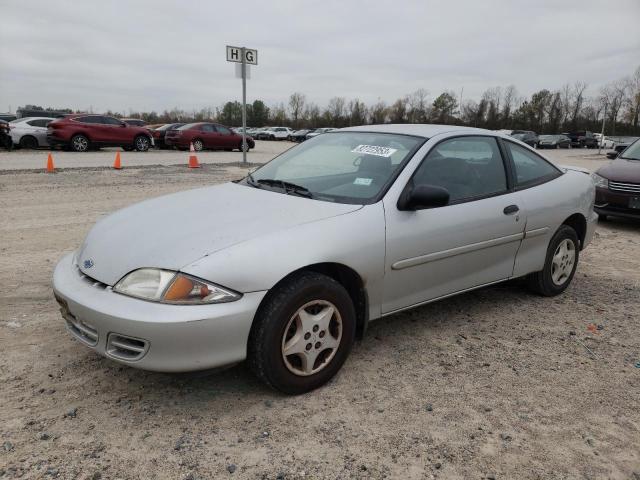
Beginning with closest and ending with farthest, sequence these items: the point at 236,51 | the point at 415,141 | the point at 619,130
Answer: the point at 415,141
the point at 236,51
the point at 619,130

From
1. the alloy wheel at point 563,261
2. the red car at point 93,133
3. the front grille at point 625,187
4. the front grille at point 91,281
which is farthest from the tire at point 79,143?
the alloy wheel at point 563,261

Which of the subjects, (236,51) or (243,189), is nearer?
(243,189)

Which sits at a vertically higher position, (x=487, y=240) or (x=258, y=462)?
(x=487, y=240)

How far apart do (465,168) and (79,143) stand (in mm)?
19101

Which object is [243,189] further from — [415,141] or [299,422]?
[299,422]

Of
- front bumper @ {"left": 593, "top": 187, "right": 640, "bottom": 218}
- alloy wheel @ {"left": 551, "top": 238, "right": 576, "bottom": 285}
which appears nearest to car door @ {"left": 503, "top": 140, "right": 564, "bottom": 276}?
alloy wheel @ {"left": 551, "top": 238, "right": 576, "bottom": 285}

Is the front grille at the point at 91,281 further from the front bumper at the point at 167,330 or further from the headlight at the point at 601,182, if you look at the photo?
the headlight at the point at 601,182

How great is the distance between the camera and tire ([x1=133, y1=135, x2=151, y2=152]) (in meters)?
21.4

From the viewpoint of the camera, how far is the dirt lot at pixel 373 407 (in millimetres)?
2389

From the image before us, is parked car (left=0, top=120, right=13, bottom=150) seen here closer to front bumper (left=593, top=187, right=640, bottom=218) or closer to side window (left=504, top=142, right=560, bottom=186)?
front bumper (left=593, top=187, right=640, bottom=218)

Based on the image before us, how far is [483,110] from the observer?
73250 millimetres

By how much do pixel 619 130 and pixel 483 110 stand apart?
56.4 ft

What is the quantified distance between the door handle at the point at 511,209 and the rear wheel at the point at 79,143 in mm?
19068

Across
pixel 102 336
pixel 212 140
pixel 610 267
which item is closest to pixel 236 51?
pixel 212 140
